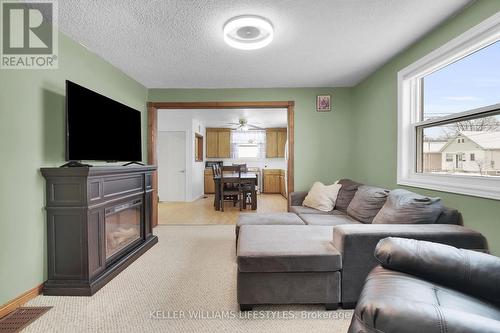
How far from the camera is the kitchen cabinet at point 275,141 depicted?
8.38 meters

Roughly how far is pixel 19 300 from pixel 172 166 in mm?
4927

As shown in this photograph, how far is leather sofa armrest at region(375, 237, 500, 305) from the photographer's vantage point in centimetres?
113

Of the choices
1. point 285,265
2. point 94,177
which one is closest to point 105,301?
point 94,177

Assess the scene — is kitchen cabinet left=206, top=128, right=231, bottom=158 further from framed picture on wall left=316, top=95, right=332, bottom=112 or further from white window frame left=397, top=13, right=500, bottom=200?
white window frame left=397, top=13, right=500, bottom=200

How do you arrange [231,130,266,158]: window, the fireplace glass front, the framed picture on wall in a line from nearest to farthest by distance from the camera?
the fireplace glass front
the framed picture on wall
[231,130,266,158]: window

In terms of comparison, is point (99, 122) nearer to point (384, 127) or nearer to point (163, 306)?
point (163, 306)

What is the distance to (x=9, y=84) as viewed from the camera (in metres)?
1.78

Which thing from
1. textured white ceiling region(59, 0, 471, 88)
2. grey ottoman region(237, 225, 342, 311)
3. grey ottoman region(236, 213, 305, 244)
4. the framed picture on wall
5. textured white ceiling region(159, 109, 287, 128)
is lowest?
grey ottoman region(237, 225, 342, 311)

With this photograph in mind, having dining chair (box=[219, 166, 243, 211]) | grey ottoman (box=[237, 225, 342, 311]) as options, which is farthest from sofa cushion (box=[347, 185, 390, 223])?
dining chair (box=[219, 166, 243, 211])

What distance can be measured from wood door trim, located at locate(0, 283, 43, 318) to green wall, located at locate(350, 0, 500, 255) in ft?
11.6

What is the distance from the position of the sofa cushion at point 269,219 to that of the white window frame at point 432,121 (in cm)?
128

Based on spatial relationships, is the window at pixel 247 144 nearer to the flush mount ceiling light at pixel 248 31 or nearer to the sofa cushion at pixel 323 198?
the sofa cushion at pixel 323 198

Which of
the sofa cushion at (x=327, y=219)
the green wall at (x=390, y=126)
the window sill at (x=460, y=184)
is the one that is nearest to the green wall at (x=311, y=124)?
the green wall at (x=390, y=126)

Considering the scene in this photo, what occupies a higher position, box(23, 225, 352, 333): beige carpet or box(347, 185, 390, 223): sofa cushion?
box(347, 185, 390, 223): sofa cushion
